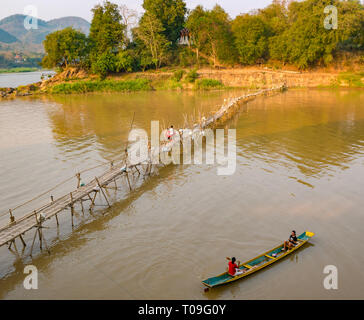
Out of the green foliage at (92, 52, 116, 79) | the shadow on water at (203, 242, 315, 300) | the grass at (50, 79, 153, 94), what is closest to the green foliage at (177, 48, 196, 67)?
the grass at (50, 79, 153, 94)

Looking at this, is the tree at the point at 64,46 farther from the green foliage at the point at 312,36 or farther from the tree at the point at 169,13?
the green foliage at the point at 312,36

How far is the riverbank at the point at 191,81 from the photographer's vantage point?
50.8 m

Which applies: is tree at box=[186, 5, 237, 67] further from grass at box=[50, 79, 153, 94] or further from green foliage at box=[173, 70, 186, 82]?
grass at box=[50, 79, 153, 94]

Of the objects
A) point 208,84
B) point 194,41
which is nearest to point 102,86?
point 208,84

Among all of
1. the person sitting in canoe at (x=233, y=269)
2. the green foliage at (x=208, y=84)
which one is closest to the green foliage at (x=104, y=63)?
the green foliage at (x=208, y=84)

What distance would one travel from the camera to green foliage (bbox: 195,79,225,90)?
53562 millimetres

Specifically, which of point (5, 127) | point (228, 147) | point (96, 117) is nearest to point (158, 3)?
point (96, 117)

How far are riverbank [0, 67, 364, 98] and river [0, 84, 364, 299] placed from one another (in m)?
25.8

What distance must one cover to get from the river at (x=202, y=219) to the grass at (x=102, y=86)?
2932 cm

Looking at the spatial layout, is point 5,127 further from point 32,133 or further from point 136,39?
point 136,39

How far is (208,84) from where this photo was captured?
176 feet

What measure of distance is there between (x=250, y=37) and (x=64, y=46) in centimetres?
3187

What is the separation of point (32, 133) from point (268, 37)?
4340 centimetres
